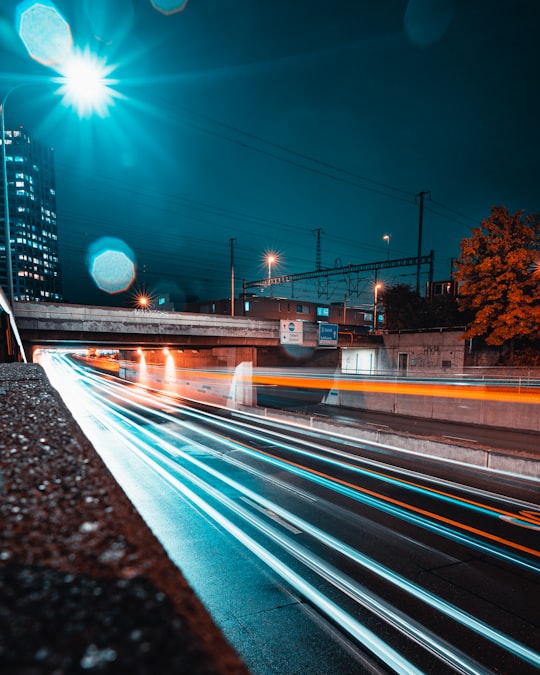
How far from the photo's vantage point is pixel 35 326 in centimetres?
2128

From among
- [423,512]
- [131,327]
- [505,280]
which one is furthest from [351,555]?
[505,280]

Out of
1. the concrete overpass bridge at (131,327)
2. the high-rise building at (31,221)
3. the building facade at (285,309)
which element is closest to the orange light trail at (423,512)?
the concrete overpass bridge at (131,327)

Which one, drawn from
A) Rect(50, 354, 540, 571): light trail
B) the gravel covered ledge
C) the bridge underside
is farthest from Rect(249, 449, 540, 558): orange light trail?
the bridge underside

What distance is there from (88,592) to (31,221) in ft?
666

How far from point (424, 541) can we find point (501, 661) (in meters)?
2.91

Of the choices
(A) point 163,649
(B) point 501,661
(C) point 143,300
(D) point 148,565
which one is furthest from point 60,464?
(C) point 143,300

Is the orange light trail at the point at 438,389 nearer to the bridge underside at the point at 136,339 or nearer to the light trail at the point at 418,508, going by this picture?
the bridge underside at the point at 136,339

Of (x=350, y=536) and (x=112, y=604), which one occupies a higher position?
(x=112, y=604)

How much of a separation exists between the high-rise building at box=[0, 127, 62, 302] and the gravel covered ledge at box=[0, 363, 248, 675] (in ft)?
579

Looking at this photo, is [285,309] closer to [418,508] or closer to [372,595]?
[418,508]

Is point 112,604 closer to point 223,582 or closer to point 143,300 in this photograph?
point 223,582

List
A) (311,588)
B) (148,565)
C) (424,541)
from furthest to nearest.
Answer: (424,541) < (311,588) < (148,565)

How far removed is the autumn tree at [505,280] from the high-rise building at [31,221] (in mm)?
163415

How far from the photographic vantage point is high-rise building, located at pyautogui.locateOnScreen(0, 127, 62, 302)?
6216 inches
